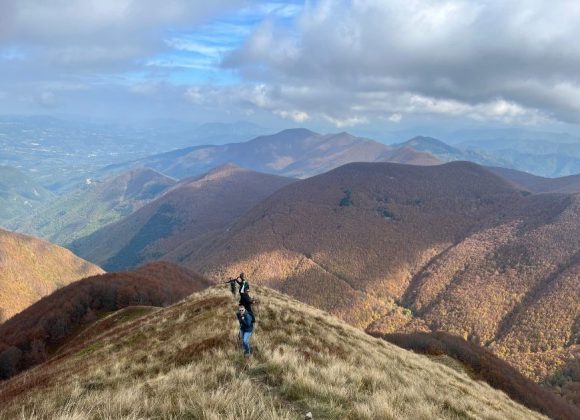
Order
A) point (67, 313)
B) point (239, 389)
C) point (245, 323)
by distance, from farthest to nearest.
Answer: point (67, 313), point (245, 323), point (239, 389)

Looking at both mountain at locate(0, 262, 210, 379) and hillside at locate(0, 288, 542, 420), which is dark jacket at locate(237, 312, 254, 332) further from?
mountain at locate(0, 262, 210, 379)

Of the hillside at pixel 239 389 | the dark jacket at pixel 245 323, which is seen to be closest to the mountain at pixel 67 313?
the hillside at pixel 239 389

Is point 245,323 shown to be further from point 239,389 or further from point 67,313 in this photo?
point 67,313

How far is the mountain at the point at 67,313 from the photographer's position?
2739 inches

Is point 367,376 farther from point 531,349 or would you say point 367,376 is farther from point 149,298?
point 531,349

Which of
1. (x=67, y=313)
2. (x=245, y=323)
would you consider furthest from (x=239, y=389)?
(x=67, y=313)

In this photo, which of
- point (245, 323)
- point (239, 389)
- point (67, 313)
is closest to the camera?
point (239, 389)

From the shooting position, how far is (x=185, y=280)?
13988cm

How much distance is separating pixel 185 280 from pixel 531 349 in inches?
5969

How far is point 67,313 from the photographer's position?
275 feet

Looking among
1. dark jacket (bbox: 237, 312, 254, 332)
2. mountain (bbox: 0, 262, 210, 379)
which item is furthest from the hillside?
mountain (bbox: 0, 262, 210, 379)

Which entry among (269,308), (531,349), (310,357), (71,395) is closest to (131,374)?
(71,395)

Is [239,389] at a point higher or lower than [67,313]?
higher

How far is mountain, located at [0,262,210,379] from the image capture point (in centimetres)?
6956
